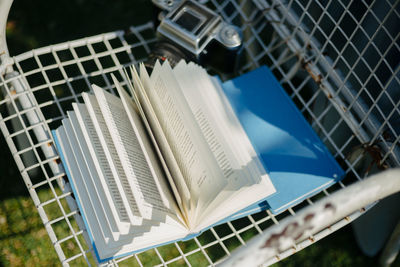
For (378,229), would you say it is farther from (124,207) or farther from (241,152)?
(124,207)

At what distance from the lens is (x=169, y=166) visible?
34.0 inches

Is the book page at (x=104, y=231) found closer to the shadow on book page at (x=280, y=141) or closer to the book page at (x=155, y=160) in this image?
the book page at (x=155, y=160)

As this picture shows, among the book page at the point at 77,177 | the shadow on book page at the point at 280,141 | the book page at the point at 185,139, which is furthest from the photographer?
the shadow on book page at the point at 280,141

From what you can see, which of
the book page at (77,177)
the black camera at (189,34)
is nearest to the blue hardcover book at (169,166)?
the book page at (77,177)

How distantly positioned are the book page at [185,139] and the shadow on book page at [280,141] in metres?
0.23

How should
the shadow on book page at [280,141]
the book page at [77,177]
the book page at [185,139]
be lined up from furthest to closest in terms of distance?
the shadow on book page at [280,141], the book page at [77,177], the book page at [185,139]

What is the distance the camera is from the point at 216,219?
87cm

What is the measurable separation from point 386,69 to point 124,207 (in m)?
0.66

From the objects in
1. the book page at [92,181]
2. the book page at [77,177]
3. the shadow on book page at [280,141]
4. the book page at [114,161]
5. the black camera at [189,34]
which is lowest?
the book page at [77,177]

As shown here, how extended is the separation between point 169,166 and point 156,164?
0.03 metres

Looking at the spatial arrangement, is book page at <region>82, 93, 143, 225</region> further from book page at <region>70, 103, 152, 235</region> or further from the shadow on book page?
the shadow on book page

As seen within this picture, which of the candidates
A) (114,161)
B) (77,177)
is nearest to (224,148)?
(114,161)

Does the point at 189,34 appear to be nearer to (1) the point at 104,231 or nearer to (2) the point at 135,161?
(2) the point at 135,161

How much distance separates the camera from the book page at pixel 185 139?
2.51 ft
